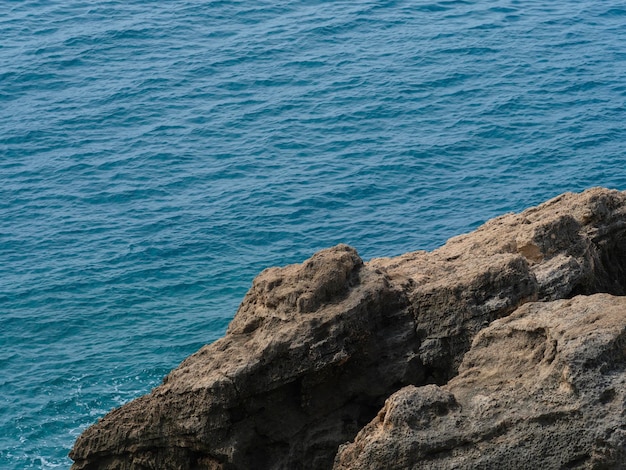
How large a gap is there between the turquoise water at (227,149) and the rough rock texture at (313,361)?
1026 centimetres

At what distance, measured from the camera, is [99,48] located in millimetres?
43750

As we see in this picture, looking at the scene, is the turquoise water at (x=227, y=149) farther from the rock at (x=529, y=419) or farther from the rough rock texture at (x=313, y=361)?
the rock at (x=529, y=419)

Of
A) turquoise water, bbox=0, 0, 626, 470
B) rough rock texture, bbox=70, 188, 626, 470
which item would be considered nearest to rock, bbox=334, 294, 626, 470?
rough rock texture, bbox=70, 188, 626, 470

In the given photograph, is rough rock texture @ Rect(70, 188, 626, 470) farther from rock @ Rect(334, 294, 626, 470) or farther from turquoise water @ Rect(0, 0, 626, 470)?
turquoise water @ Rect(0, 0, 626, 470)

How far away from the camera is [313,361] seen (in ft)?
34.7

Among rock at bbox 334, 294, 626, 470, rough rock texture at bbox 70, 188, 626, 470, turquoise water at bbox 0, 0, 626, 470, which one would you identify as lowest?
turquoise water at bbox 0, 0, 626, 470

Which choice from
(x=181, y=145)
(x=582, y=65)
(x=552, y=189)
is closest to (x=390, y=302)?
(x=552, y=189)

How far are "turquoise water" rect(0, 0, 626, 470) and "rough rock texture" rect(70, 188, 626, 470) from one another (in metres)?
10.3

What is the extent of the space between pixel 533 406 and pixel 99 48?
37.9 metres

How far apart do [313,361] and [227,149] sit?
1001 inches

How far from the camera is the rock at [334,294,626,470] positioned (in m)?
8.29

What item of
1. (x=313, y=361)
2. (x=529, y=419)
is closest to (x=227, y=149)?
(x=313, y=361)

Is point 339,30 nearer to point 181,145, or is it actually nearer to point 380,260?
point 181,145

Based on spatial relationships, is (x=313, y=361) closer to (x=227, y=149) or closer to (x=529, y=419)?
(x=529, y=419)
